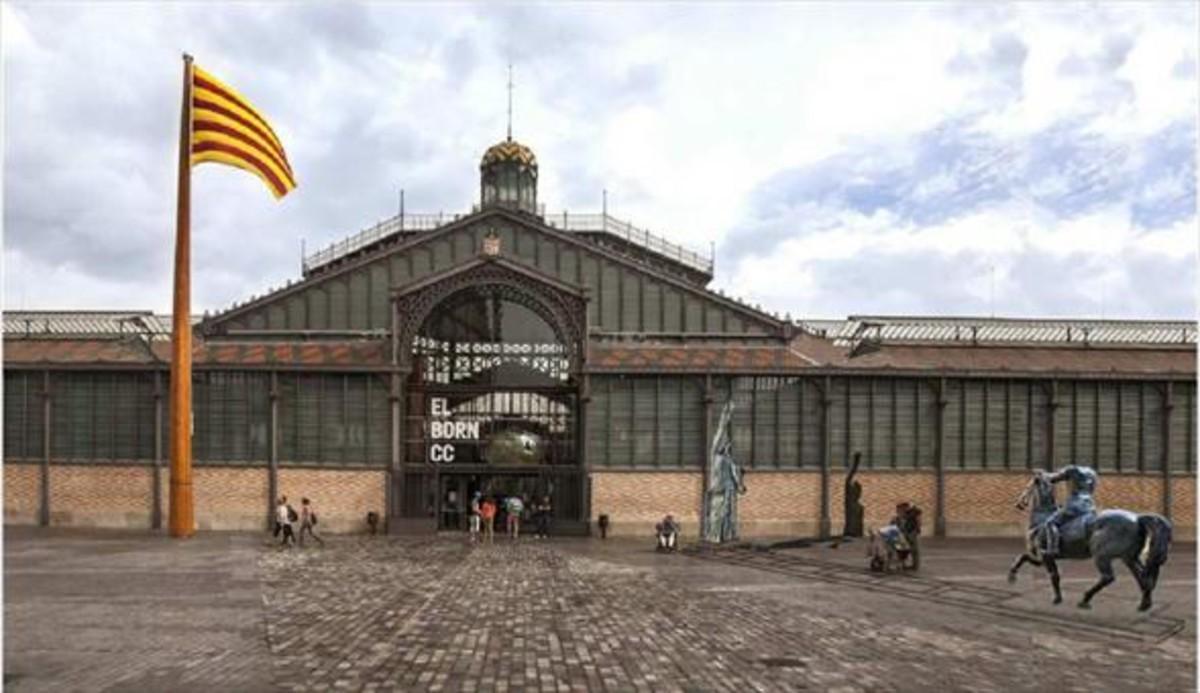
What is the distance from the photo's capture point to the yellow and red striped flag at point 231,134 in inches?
1010

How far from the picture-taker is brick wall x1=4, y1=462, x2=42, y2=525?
36188 millimetres

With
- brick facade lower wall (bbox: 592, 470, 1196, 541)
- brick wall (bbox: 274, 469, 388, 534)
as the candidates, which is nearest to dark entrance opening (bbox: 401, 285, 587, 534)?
brick wall (bbox: 274, 469, 388, 534)

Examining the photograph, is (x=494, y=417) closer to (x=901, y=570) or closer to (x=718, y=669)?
(x=901, y=570)

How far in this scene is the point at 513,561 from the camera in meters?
28.5

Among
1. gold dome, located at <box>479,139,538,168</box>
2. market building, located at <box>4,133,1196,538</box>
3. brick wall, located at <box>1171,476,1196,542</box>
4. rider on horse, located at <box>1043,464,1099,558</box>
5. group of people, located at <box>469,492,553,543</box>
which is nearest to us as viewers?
rider on horse, located at <box>1043,464,1099,558</box>

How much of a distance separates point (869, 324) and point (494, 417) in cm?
1705

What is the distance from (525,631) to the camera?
17.6 m

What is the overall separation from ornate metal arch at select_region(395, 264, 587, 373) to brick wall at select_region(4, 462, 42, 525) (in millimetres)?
15431

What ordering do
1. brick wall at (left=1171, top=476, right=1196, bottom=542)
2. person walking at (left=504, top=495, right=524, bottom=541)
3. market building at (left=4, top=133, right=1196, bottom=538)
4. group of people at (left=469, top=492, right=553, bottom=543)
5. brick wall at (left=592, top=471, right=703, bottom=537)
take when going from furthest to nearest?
1. brick wall at (left=1171, top=476, right=1196, bottom=542)
2. market building at (left=4, top=133, right=1196, bottom=538)
3. brick wall at (left=592, top=471, right=703, bottom=537)
4. person walking at (left=504, top=495, right=524, bottom=541)
5. group of people at (left=469, top=492, right=553, bottom=543)

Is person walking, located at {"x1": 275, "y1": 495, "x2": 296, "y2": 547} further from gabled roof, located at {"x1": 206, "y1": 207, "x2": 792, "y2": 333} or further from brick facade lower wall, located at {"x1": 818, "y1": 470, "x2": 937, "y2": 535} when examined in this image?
brick facade lower wall, located at {"x1": 818, "y1": 470, "x2": 937, "y2": 535}

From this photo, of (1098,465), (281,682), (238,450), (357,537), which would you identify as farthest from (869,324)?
(281,682)

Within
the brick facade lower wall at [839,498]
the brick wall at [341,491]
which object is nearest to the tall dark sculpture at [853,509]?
the brick facade lower wall at [839,498]

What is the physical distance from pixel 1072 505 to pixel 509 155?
1372 inches

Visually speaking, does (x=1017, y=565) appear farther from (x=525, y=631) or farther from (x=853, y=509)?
(x=853, y=509)
